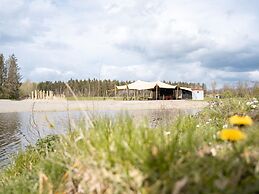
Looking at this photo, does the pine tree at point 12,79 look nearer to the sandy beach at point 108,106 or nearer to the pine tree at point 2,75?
the pine tree at point 2,75

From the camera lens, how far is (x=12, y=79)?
7062 cm

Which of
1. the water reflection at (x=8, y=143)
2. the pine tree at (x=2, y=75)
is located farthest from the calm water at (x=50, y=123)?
the pine tree at (x=2, y=75)

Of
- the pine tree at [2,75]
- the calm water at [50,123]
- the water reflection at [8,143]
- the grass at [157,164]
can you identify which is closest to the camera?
the grass at [157,164]

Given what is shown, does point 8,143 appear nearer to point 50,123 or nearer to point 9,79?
point 50,123

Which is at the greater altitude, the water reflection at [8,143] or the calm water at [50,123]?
the calm water at [50,123]

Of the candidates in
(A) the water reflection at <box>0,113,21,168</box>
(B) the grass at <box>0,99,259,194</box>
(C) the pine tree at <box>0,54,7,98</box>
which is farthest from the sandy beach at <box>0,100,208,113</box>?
(C) the pine tree at <box>0,54,7,98</box>

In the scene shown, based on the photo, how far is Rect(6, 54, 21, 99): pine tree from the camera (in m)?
69.2

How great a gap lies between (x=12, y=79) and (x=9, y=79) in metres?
0.53

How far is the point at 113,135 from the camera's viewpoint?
261cm

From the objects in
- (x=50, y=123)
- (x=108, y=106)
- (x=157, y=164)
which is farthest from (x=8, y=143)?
(x=157, y=164)

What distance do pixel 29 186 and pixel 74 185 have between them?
82 cm

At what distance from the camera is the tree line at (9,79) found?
68.5m

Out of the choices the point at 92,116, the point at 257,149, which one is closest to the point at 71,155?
the point at 92,116

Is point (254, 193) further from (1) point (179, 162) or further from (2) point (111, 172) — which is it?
(2) point (111, 172)
